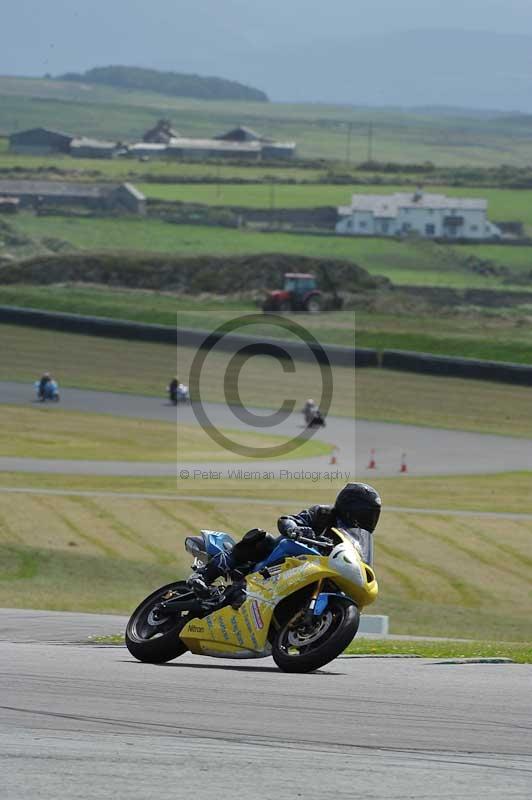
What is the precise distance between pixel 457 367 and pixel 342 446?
37.6 ft

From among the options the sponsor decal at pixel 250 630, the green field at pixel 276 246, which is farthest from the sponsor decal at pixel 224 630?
the green field at pixel 276 246

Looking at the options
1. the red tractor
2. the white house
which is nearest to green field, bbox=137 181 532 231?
the white house

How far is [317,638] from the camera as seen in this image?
1033 cm

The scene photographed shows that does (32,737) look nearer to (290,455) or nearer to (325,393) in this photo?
(290,455)

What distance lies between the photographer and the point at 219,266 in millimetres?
83188

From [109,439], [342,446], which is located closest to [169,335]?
[109,439]

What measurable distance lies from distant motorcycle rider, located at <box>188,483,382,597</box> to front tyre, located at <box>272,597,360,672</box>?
68cm

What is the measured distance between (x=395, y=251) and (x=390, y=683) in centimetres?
9789

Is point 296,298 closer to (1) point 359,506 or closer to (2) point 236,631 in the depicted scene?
(1) point 359,506

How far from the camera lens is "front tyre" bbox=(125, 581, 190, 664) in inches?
442

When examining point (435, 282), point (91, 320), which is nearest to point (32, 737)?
point (91, 320)

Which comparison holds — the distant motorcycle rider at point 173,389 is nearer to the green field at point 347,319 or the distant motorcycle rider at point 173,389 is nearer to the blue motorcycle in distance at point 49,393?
the blue motorcycle in distance at point 49,393

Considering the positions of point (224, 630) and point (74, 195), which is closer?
point (224, 630)

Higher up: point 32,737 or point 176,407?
point 32,737
